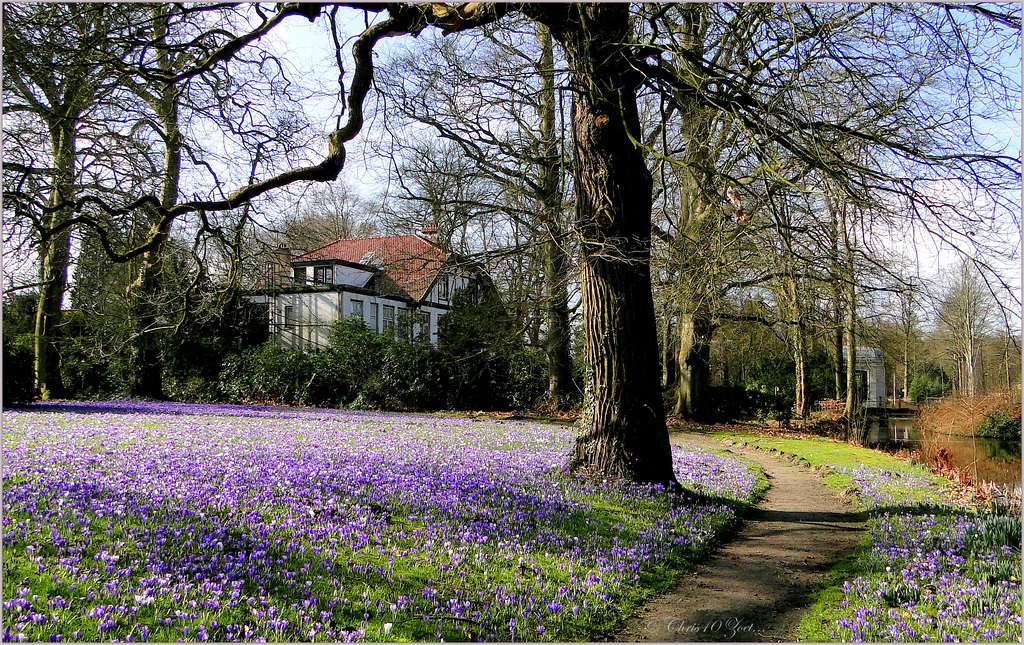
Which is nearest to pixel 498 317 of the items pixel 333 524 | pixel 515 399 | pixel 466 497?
pixel 515 399

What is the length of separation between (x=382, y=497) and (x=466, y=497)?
0.89 metres

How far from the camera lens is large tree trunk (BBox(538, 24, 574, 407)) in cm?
1756

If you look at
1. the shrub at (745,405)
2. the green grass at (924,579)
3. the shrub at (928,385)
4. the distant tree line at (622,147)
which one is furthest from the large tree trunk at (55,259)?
the shrub at (928,385)

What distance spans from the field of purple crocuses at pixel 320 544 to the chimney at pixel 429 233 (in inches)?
453

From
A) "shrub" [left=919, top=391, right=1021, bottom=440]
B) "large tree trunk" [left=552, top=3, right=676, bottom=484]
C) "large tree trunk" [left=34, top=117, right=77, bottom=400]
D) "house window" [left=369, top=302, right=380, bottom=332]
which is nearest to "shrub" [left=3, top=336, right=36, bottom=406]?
"large tree trunk" [left=34, top=117, right=77, bottom=400]

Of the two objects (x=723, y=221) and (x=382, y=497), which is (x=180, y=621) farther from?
(x=723, y=221)

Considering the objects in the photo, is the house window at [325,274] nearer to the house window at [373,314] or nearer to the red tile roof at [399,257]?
the red tile roof at [399,257]

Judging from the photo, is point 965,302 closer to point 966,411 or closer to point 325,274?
point 966,411

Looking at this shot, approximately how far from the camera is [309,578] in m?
4.49

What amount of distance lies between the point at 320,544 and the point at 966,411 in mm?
22362

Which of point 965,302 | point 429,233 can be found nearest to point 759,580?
point 965,302

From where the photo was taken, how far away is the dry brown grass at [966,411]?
21.0m

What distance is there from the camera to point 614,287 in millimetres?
8430

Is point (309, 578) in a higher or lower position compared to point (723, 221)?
lower
